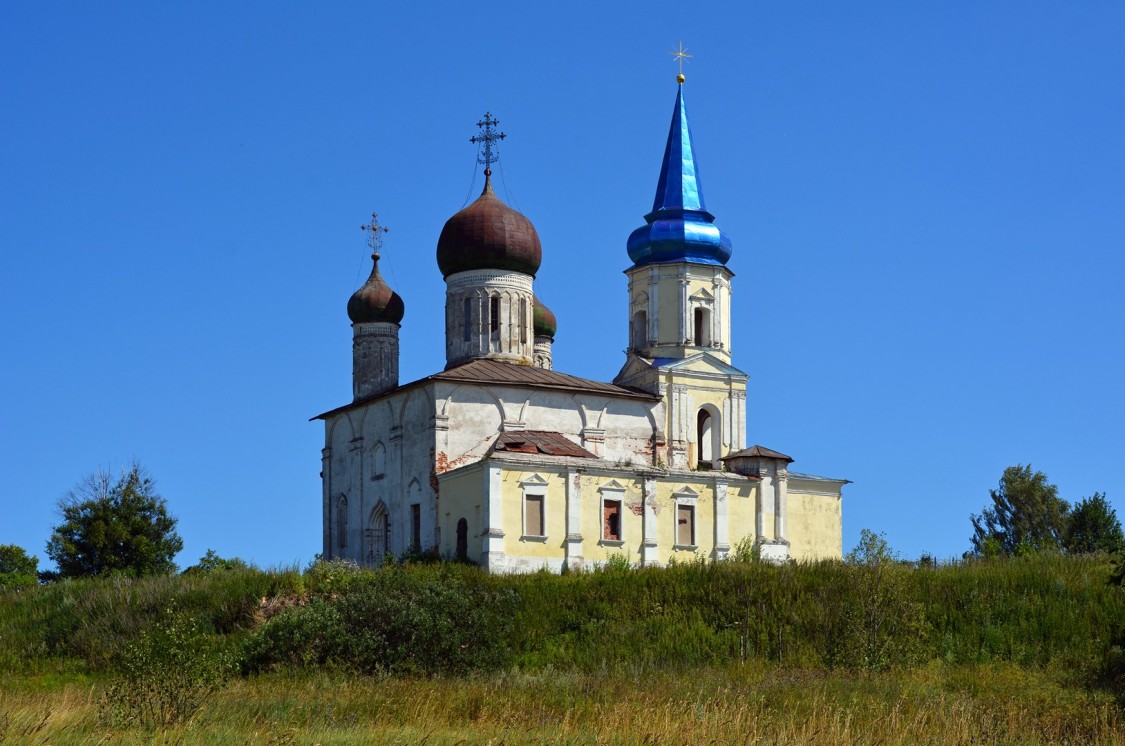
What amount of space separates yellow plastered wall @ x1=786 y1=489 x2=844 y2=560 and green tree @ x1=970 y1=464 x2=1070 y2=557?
13763mm

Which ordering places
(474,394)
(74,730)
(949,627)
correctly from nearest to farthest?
(74,730) < (949,627) < (474,394)

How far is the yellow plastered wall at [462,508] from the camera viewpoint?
33094 millimetres

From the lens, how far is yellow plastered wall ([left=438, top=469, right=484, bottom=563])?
33.1 m

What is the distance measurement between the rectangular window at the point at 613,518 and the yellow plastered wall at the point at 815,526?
5.31m

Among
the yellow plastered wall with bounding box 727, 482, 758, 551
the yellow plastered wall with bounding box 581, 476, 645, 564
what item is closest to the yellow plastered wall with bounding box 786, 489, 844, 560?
the yellow plastered wall with bounding box 727, 482, 758, 551

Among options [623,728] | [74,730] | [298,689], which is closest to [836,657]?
[298,689]

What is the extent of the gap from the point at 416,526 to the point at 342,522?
426 centimetres

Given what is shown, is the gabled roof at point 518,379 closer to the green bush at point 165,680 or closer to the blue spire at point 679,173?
the blue spire at point 679,173

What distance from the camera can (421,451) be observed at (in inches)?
1403

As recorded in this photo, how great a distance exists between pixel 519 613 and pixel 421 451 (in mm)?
8340

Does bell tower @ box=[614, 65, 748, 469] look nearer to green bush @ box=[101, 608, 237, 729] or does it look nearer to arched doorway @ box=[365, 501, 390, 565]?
arched doorway @ box=[365, 501, 390, 565]

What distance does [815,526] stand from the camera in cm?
3847

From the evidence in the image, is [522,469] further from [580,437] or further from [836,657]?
[836,657]

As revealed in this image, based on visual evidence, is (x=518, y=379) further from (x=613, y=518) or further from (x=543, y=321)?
(x=543, y=321)
